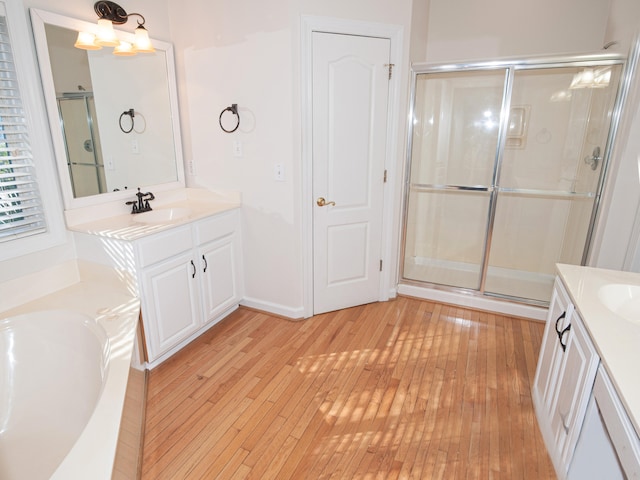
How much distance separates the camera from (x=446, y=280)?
3420mm

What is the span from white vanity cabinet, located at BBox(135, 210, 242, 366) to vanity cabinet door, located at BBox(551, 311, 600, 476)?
2.12 meters

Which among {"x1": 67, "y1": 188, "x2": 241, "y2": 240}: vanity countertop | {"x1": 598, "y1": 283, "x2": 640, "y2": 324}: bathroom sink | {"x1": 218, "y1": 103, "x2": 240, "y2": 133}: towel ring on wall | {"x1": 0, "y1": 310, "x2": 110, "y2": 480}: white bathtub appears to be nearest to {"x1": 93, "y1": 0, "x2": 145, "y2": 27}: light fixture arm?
{"x1": 218, "y1": 103, "x2": 240, "y2": 133}: towel ring on wall

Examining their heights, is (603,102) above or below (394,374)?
above

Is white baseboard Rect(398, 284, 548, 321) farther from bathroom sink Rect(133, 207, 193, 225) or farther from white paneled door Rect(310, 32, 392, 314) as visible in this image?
bathroom sink Rect(133, 207, 193, 225)

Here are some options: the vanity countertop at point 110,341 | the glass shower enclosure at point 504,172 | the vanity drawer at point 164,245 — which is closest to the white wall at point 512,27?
the glass shower enclosure at point 504,172

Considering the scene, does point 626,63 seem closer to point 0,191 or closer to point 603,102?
point 603,102

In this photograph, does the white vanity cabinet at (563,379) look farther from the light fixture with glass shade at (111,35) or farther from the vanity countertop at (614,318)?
the light fixture with glass shade at (111,35)

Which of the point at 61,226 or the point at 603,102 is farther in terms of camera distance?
the point at 603,102

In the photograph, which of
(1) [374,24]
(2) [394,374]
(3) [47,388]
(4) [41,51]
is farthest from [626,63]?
(3) [47,388]

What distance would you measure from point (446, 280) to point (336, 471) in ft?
7.20

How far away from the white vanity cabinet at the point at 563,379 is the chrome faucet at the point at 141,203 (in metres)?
2.54

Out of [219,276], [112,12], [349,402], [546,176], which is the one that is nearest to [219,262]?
[219,276]

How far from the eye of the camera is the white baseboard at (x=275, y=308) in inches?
115

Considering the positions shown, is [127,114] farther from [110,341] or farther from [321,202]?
[110,341]
